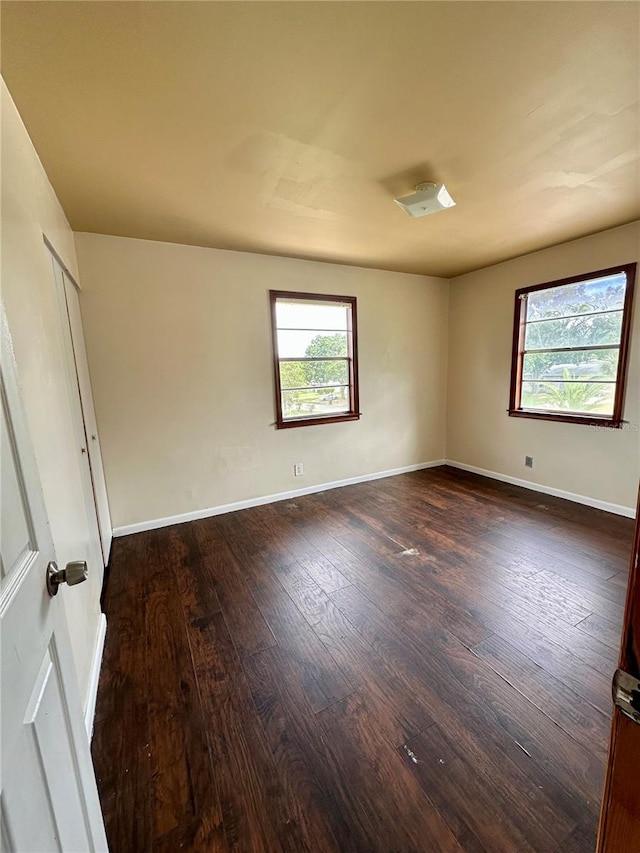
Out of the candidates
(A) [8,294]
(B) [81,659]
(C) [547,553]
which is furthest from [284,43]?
(C) [547,553]

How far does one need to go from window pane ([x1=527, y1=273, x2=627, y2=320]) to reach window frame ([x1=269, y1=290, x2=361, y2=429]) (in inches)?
73.0

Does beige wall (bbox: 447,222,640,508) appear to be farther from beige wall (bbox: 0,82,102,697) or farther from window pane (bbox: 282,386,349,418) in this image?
beige wall (bbox: 0,82,102,697)

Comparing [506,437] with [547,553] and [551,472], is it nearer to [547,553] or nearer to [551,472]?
[551,472]

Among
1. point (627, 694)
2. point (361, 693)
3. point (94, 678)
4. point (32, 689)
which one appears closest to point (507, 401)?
point (361, 693)

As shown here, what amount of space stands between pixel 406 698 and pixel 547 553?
5.56 feet

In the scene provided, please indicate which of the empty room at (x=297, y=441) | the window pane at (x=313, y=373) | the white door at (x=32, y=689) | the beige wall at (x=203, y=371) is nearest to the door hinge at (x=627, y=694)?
the empty room at (x=297, y=441)

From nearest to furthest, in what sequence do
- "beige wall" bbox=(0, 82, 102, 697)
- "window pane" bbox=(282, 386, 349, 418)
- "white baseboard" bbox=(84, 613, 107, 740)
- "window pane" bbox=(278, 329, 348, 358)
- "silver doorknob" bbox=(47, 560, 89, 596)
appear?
"silver doorknob" bbox=(47, 560, 89, 596)
"beige wall" bbox=(0, 82, 102, 697)
"white baseboard" bbox=(84, 613, 107, 740)
"window pane" bbox=(278, 329, 348, 358)
"window pane" bbox=(282, 386, 349, 418)

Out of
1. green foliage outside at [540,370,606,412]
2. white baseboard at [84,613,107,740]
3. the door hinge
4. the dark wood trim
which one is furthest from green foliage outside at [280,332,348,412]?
the door hinge

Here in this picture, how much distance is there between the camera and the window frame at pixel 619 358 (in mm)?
2918

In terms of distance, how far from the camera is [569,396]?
3.42 m

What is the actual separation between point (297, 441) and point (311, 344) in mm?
1048

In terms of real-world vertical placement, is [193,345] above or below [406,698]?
above

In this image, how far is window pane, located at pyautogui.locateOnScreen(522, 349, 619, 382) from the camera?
3.10 metres

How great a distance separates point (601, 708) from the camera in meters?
1.38
